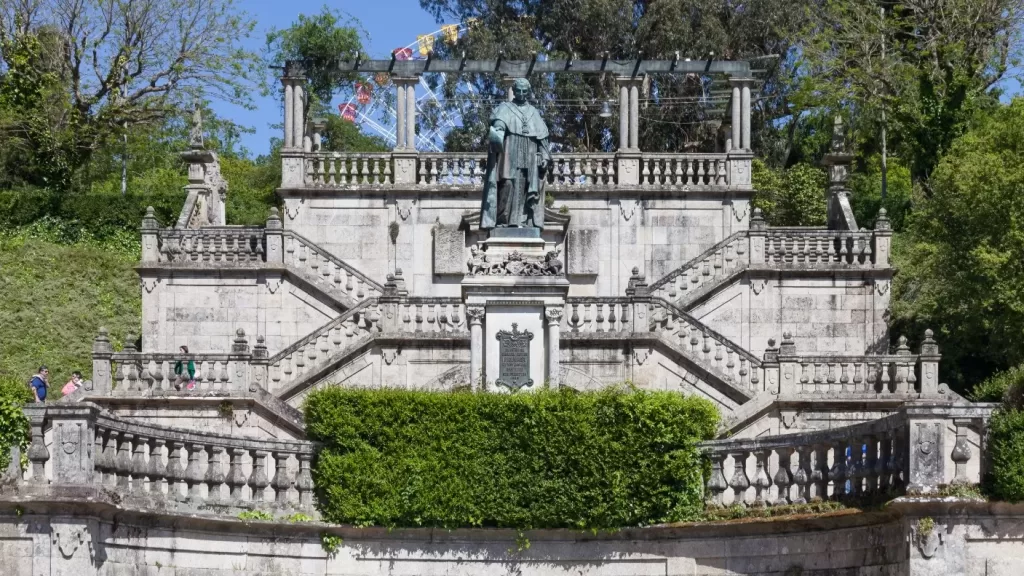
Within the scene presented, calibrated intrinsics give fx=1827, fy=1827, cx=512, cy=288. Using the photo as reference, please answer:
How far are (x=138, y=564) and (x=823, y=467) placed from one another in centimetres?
765

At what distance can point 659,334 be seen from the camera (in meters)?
29.8

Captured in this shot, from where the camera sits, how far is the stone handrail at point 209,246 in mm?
34906

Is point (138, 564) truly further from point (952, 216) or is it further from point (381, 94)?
point (381, 94)

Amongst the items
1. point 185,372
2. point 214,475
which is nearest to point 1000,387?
point 214,475

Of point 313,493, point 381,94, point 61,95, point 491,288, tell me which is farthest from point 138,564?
point 381,94

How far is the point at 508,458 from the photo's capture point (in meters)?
21.7

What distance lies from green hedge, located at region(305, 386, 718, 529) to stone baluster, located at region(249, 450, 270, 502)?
0.67m

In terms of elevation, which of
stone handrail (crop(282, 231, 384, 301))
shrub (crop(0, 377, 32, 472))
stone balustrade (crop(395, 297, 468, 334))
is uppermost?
stone handrail (crop(282, 231, 384, 301))

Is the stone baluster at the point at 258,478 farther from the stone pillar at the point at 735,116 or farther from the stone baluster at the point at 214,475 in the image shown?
the stone pillar at the point at 735,116

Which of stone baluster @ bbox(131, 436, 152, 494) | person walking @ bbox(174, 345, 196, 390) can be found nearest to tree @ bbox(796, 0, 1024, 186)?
person walking @ bbox(174, 345, 196, 390)

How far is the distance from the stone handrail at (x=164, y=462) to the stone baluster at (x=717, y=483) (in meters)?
4.68

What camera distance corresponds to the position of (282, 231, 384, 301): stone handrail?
112 ft

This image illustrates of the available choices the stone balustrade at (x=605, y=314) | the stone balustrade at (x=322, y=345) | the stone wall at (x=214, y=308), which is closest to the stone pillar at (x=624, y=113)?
the stone wall at (x=214, y=308)

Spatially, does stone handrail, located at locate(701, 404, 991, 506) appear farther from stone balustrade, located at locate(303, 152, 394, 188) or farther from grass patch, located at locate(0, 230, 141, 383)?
grass patch, located at locate(0, 230, 141, 383)
